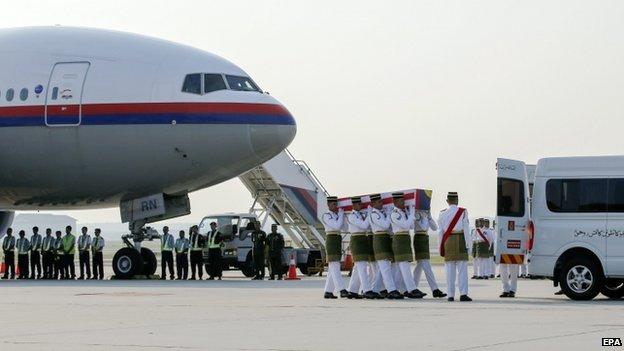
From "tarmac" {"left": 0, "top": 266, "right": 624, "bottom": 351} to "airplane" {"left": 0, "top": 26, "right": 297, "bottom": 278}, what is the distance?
18.5ft

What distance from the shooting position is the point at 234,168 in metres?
29.4

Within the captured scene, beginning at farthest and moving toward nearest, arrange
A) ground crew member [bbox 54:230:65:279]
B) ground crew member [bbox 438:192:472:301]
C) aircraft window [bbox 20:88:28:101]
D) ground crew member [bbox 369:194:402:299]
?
ground crew member [bbox 54:230:65:279], aircraft window [bbox 20:88:28:101], ground crew member [bbox 369:194:402:299], ground crew member [bbox 438:192:472:301]

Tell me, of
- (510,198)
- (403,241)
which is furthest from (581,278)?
(403,241)

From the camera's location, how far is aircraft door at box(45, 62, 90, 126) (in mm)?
28844

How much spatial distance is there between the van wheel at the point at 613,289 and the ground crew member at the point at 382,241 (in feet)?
11.9

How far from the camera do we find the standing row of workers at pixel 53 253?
33594 mm

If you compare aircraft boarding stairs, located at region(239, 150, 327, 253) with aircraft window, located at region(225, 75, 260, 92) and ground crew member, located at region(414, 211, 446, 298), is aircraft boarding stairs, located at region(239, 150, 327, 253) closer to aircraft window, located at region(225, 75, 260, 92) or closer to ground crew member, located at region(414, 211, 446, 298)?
aircraft window, located at region(225, 75, 260, 92)

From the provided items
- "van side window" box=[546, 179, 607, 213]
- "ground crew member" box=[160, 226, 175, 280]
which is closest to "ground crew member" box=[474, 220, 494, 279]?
"ground crew member" box=[160, 226, 175, 280]

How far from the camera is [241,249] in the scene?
34.8 meters

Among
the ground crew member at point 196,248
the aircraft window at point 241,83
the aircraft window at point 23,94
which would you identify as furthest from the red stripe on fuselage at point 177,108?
the ground crew member at point 196,248

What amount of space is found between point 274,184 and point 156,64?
35.1 ft

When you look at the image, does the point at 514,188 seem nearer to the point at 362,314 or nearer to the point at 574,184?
the point at 574,184

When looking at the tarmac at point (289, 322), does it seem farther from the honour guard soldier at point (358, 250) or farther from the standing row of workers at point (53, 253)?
the standing row of workers at point (53, 253)

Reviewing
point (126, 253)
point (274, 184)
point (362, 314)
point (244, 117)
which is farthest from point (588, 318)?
point (274, 184)
